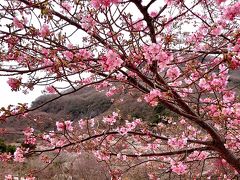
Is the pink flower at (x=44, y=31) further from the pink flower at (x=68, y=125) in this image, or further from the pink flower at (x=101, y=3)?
the pink flower at (x=68, y=125)

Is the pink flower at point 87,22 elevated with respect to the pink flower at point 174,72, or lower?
elevated

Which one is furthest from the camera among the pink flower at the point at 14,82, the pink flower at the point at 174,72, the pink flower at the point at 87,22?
the pink flower at the point at 174,72

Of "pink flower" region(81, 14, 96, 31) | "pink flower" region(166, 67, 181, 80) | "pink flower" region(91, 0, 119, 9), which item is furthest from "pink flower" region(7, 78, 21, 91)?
"pink flower" region(166, 67, 181, 80)

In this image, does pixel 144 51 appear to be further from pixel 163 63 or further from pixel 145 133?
pixel 145 133

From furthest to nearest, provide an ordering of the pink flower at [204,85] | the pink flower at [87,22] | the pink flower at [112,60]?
1. the pink flower at [204,85]
2. the pink flower at [87,22]
3. the pink flower at [112,60]

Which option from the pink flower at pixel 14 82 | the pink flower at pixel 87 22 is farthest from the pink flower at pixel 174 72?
the pink flower at pixel 14 82

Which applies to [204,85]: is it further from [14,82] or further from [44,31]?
[14,82]

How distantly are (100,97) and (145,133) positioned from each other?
2634 cm

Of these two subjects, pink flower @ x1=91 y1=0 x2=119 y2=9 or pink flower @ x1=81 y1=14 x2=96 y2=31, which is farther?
pink flower @ x1=81 y1=14 x2=96 y2=31

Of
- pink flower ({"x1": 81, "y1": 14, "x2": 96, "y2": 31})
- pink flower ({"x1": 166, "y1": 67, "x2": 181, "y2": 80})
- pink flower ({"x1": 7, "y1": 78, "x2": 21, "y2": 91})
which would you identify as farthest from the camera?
pink flower ({"x1": 166, "y1": 67, "x2": 181, "y2": 80})

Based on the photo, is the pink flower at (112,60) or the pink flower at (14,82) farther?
the pink flower at (14,82)

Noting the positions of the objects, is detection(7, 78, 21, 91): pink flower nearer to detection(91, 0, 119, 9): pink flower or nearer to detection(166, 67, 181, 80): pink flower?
detection(91, 0, 119, 9): pink flower

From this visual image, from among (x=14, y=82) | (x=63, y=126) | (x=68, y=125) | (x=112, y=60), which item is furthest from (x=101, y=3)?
(x=68, y=125)

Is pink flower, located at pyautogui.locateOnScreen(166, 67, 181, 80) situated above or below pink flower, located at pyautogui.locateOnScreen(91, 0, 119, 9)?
below
